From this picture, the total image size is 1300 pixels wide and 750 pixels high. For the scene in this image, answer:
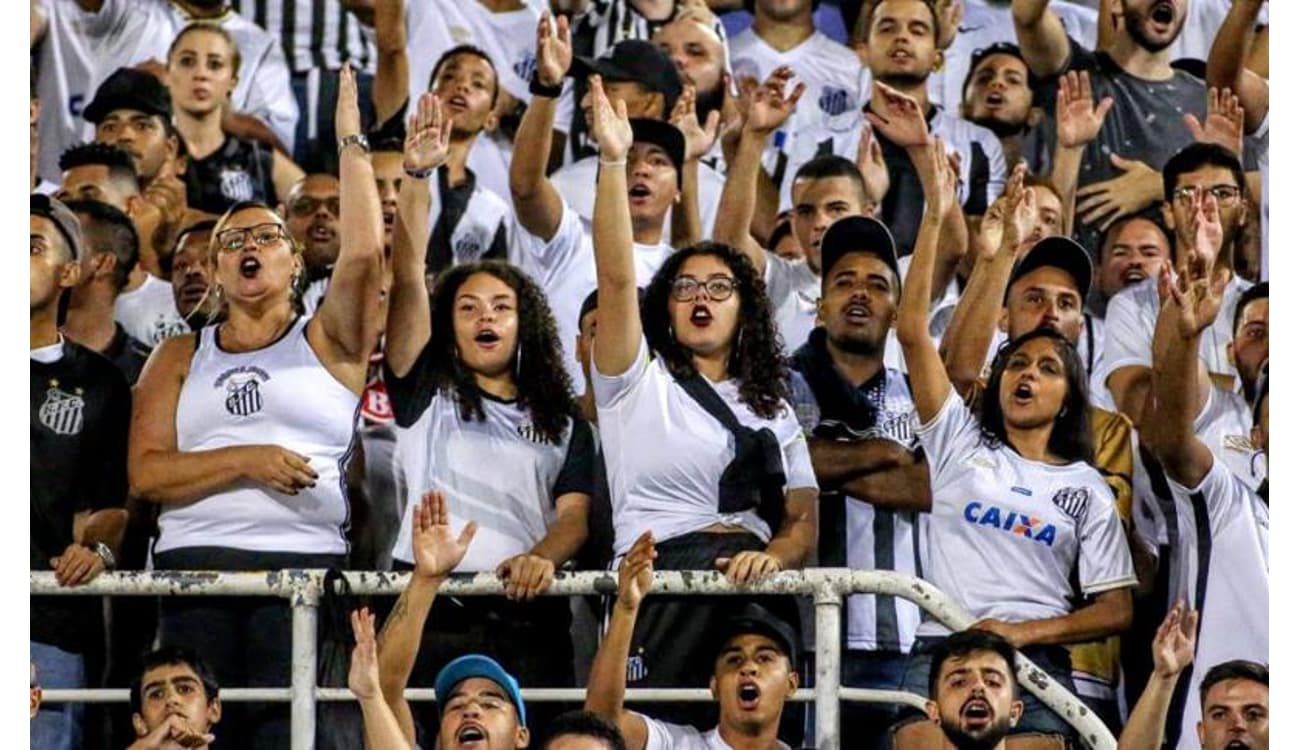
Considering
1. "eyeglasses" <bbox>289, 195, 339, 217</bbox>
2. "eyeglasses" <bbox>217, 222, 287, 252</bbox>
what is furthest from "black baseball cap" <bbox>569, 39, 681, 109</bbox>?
"eyeglasses" <bbox>217, 222, 287, 252</bbox>

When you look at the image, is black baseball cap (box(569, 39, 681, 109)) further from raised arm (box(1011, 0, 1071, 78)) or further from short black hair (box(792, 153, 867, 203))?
raised arm (box(1011, 0, 1071, 78))

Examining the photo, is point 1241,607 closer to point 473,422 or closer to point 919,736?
point 919,736

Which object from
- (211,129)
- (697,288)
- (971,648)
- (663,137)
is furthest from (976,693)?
(211,129)

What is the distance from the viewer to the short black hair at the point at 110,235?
3.59 m

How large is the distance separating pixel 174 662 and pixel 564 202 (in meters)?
1.01

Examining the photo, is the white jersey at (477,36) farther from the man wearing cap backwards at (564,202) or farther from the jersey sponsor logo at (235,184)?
the jersey sponsor logo at (235,184)

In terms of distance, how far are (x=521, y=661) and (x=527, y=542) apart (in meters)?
0.19

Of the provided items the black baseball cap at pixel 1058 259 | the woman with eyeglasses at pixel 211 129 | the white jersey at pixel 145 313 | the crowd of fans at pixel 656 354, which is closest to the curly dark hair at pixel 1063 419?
the crowd of fans at pixel 656 354

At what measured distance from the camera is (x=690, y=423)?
136 inches

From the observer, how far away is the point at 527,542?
3426 mm

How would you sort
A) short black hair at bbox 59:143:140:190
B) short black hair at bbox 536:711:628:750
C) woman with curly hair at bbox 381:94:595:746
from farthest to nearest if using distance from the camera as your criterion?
short black hair at bbox 59:143:140:190
woman with curly hair at bbox 381:94:595:746
short black hair at bbox 536:711:628:750

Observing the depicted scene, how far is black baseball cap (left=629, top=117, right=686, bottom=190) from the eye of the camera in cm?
357

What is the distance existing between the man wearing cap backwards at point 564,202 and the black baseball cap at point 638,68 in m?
0.06

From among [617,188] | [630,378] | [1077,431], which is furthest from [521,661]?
[1077,431]
